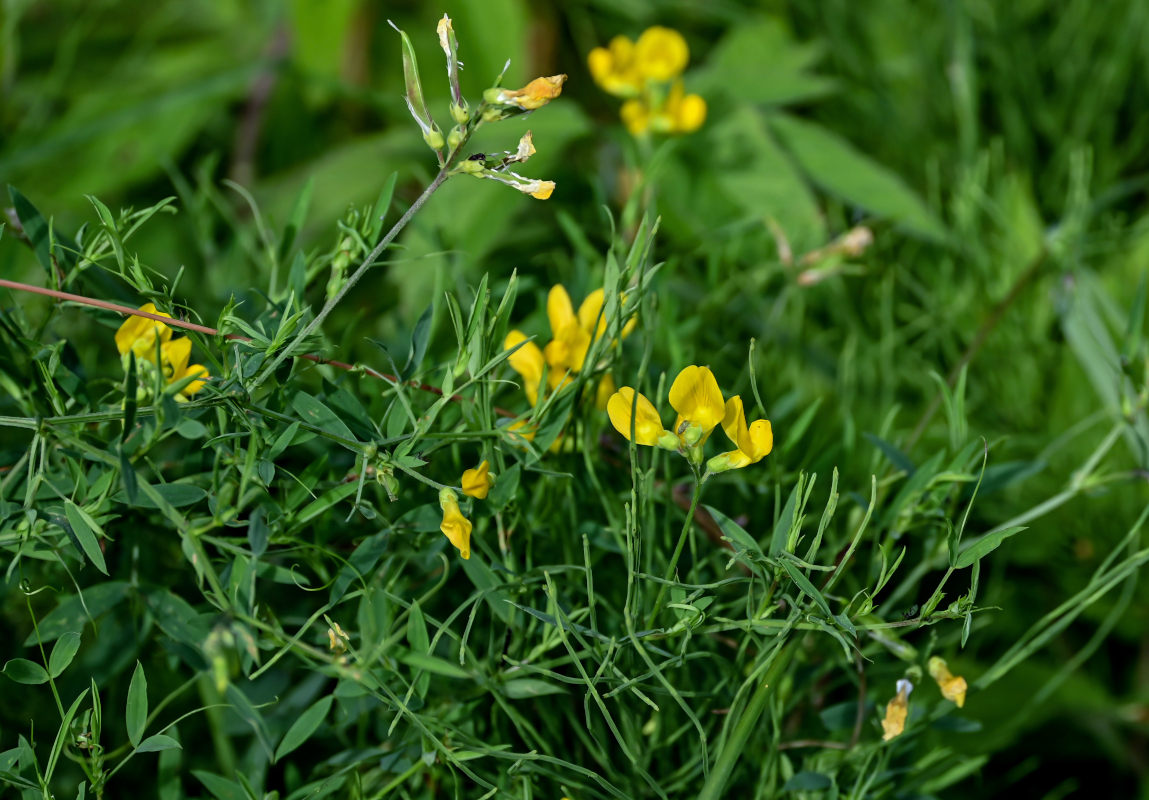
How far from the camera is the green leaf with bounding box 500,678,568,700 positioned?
356 millimetres

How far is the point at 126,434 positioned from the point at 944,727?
330 mm

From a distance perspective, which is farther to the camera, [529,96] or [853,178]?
[853,178]

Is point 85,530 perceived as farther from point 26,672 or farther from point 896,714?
point 896,714

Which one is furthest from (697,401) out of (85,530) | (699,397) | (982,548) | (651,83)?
(651,83)

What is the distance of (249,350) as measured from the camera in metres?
0.35

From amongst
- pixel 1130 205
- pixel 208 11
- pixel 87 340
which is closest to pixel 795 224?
pixel 1130 205

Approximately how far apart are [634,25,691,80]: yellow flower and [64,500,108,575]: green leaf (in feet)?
1.62

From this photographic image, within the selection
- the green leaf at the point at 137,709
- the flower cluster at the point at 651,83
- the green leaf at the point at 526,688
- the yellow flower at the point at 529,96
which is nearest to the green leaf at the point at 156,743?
the green leaf at the point at 137,709

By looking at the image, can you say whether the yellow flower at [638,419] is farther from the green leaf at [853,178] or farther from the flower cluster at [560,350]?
the green leaf at [853,178]

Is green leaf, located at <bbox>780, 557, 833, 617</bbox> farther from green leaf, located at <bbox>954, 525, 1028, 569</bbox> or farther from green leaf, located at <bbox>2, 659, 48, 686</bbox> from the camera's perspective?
green leaf, located at <bbox>2, 659, 48, 686</bbox>

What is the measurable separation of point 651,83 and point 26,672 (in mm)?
472

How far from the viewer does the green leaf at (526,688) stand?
36cm

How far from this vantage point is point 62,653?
34cm

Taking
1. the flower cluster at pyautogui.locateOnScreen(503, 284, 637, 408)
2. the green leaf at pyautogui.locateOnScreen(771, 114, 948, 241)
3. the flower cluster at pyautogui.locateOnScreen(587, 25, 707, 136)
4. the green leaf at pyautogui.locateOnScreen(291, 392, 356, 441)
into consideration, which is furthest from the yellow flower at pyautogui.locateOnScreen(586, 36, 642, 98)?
the green leaf at pyautogui.locateOnScreen(291, 392, 356, 441)
